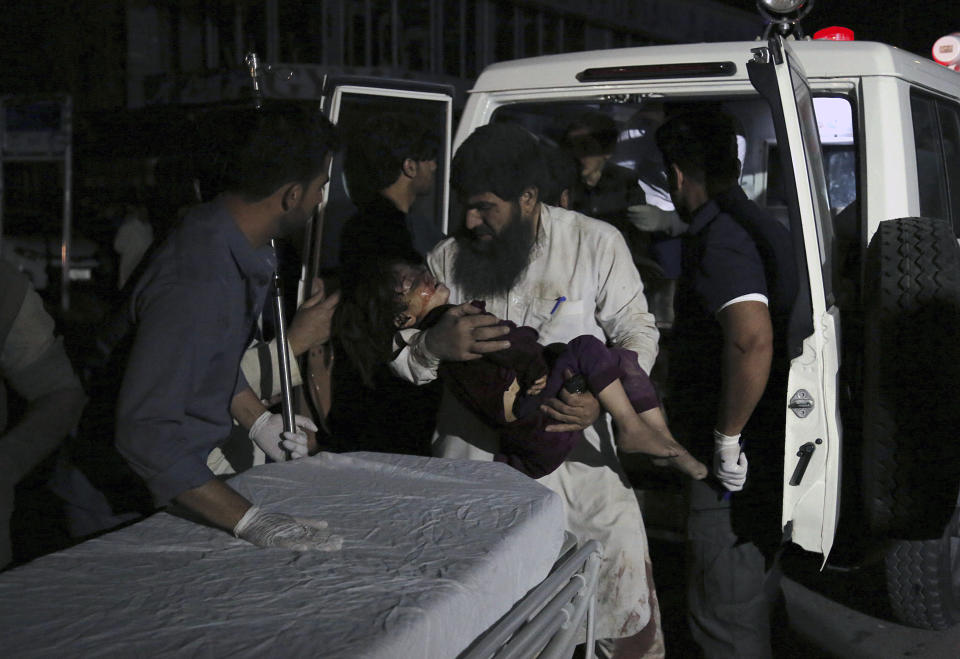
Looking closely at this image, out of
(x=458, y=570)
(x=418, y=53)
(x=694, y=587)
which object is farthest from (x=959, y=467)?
(x=418, y=53)

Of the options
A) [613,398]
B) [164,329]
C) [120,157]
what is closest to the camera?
[164,329]

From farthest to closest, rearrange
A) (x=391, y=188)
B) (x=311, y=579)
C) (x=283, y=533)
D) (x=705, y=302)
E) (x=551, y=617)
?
1. (x=391, y=188)
2. (x=705, y=302)
3. (x=551, y=617)
4. (x=283, y=533)
5. (x=311, y=579)

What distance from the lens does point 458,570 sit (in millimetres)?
1813

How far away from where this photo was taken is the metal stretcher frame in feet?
5.99

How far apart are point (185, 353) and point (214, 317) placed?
0.10m

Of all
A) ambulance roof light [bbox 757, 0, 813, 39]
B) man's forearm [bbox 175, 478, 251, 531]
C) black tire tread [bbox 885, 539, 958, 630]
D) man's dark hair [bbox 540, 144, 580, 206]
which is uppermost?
ambulance roof light [bbox 757, 0, 813, 39]

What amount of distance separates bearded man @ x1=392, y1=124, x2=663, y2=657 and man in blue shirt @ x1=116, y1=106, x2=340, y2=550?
0.85 meters

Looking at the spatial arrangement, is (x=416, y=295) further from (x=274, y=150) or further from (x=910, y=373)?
(x=910, y=373)

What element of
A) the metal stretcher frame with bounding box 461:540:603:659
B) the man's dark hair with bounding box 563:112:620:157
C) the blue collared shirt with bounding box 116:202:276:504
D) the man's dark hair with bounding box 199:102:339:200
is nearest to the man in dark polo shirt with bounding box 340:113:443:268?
the man's dark hair with bounding box 563:112:620:157

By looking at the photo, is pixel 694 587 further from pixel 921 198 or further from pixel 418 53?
pixel 418 53

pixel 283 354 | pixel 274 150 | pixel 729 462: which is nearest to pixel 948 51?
pixel 729 462

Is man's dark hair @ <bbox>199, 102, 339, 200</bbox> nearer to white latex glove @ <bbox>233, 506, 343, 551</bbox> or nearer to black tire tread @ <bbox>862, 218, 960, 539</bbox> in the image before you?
white latex glove @ <bbox>233, 506, 343, 551</bbox>

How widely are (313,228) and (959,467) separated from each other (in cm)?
273

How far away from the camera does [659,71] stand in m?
3.78
